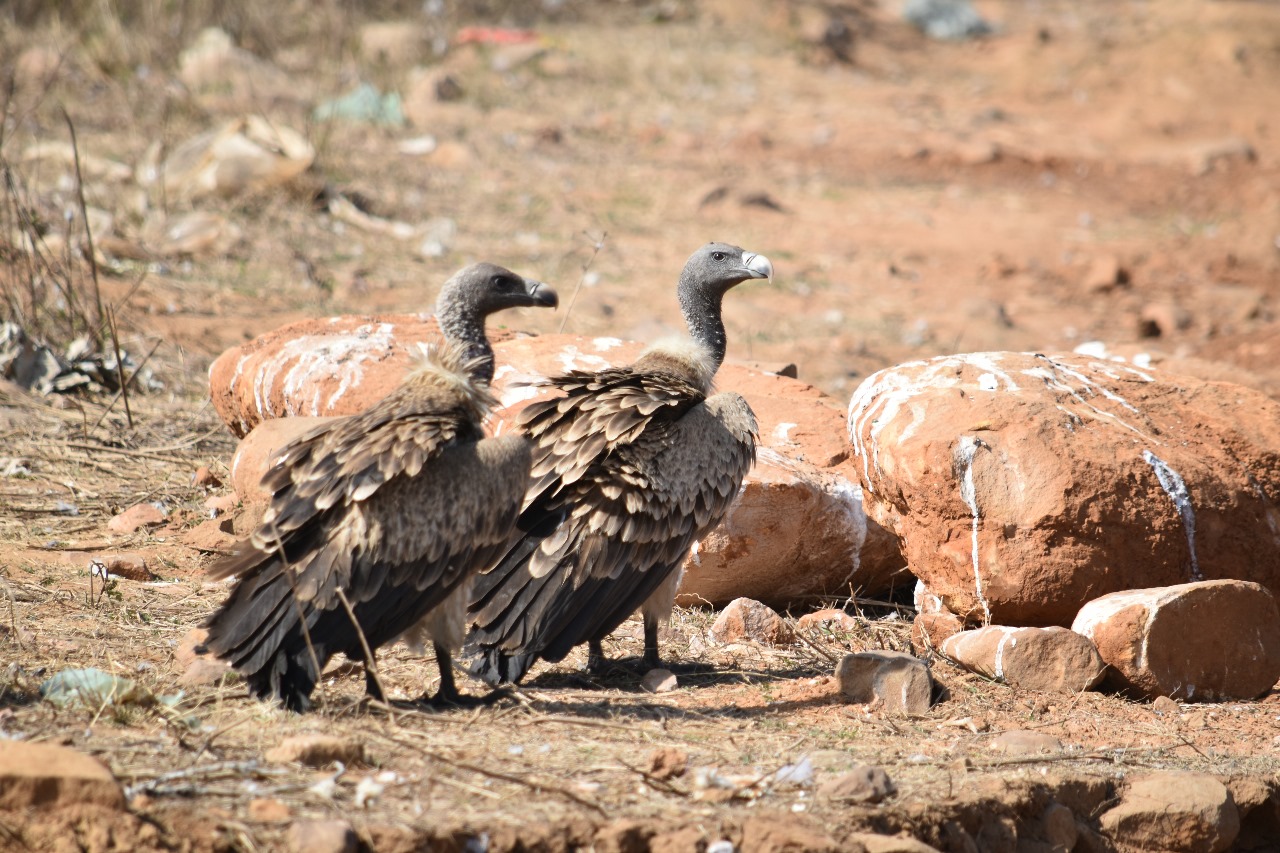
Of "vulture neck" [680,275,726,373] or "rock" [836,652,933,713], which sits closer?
"rock" [836,652,933,713]

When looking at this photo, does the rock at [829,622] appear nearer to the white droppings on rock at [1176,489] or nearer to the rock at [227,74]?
the white droppings on rock at [1176,489]

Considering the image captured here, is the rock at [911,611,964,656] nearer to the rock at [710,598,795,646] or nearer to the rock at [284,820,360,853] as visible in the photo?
the rock at [710,598,795,646]

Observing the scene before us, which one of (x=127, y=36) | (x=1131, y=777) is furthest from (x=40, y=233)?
(x=127, y=36)

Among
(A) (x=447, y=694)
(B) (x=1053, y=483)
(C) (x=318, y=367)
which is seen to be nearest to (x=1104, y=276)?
(B) (x=1053, y=483)

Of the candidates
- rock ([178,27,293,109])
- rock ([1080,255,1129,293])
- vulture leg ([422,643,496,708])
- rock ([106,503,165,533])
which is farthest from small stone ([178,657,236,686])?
rock ([178,27,293,109])

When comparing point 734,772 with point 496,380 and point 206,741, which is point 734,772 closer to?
point 206,741

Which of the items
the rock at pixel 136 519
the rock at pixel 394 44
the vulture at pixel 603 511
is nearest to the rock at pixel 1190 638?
the vulture at pixel 603 511

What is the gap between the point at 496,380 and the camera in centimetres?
665

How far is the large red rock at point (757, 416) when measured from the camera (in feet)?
19.5

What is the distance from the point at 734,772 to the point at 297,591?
143cm

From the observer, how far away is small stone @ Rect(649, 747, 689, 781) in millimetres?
3910

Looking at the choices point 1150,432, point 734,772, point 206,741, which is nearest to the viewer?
point 206,741

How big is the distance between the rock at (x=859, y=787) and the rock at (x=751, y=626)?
173 centimetres

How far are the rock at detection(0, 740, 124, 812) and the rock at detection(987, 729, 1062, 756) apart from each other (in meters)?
2.76
